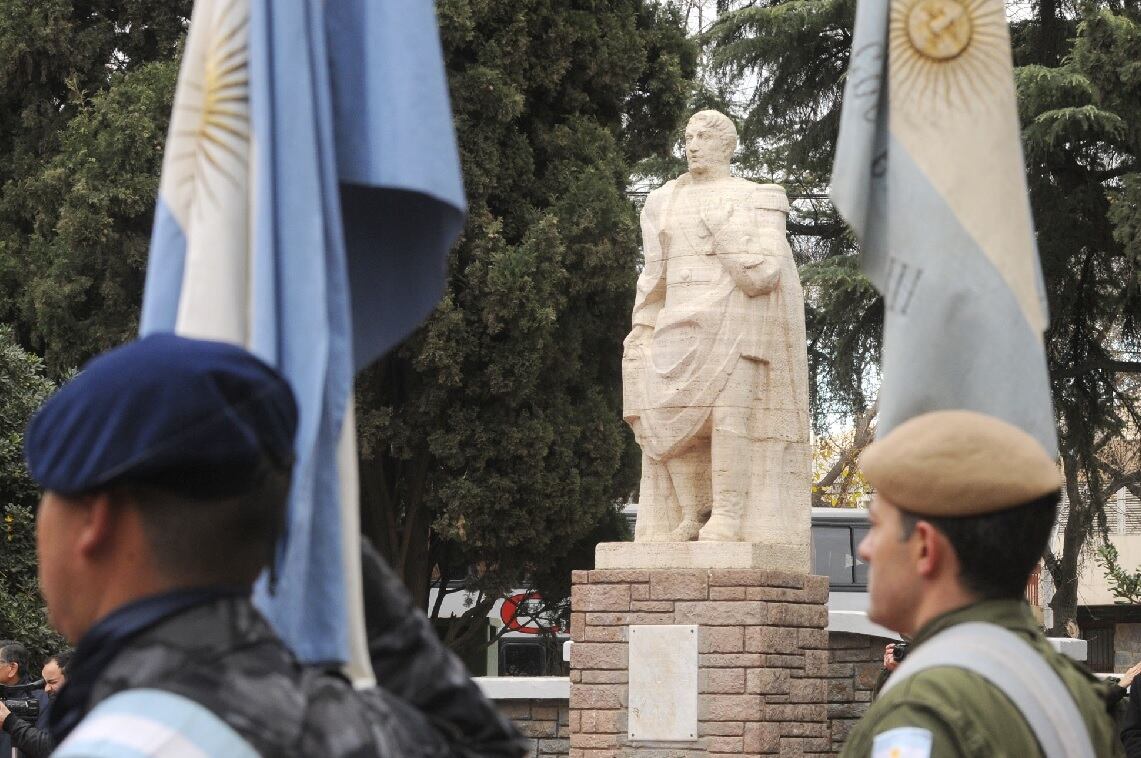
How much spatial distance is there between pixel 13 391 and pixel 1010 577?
45.2 feet

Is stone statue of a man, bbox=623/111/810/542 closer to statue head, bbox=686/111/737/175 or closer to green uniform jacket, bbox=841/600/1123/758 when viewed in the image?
statue head, bbox=686/111/737/175

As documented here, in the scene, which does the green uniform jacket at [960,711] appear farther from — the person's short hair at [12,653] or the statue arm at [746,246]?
the statue arm at [746,246]

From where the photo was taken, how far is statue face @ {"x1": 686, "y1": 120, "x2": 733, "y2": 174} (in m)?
13.1

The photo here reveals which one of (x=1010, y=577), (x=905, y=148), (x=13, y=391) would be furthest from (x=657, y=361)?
(x=1010, y=577)

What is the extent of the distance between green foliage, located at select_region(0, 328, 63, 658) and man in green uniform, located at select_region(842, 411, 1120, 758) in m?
12.5

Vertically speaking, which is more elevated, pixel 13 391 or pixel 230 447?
pixel 13 391

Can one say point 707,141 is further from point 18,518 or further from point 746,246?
point 18,518

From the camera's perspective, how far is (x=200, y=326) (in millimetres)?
2930

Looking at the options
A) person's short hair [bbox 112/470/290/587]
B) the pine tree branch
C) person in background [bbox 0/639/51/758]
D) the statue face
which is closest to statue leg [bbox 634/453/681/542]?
the statue face

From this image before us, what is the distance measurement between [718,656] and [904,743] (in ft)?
32.8

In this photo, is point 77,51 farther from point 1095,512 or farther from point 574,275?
point 1095,512

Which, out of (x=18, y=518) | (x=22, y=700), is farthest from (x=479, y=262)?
(x=22, y=700)

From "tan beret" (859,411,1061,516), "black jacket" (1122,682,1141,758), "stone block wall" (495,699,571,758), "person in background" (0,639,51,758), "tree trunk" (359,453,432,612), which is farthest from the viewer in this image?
"tree trunk" (359,453,432,612)

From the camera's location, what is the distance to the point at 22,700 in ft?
29.5
